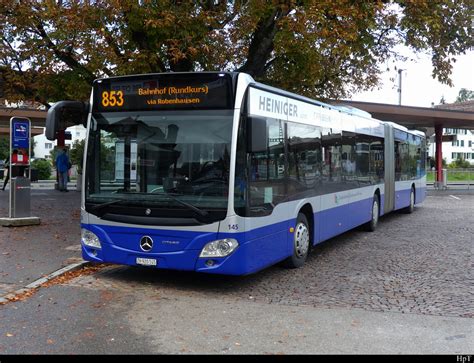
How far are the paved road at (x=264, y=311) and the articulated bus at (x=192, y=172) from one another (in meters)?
0.46

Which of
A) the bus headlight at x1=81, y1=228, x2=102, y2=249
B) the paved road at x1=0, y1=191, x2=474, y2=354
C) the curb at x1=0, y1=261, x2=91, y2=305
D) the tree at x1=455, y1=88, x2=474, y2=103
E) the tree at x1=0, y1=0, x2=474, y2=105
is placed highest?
the tree at x1=455, y1=88, x2=474, y2=103

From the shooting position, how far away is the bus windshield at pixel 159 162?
257 inches

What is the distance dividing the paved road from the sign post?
475cm

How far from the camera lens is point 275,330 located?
5273mm

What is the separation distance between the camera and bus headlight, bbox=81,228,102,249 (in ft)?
23.7

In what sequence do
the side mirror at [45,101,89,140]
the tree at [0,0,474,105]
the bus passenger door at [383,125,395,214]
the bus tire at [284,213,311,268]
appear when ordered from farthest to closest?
the bus passenger door at [383,125,395,214] < the tree at [0,0,474,105] < the bus tire at [284,213,311,268] < the side mirror at [45,101,89,140]

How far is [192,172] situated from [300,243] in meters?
2.52

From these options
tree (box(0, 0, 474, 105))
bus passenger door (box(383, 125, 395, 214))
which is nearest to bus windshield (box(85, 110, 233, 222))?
tree (box(0, 0, 474, 105))

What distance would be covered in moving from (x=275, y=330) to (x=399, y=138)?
12.1 m

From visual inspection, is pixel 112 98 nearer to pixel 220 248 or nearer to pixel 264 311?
pixel 220 248

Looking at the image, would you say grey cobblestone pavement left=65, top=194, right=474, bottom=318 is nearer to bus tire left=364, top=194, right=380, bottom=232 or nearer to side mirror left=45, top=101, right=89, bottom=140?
bus tire left=364, top=194, right=380, bottom=232

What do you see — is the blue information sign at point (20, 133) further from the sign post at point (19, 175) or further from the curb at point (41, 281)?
the curb at point (41, 281)

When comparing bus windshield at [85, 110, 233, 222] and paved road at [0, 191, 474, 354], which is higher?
bus windshield at [85, 110, 233, 222]

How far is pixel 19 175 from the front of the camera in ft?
39.8
